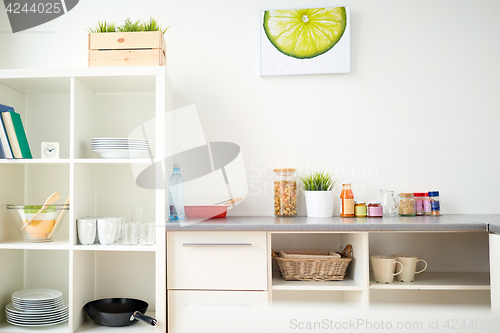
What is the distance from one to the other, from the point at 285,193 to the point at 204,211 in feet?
1.47

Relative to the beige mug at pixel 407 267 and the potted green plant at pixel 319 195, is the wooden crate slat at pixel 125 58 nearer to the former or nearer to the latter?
the potted green plant at pixel 319 195

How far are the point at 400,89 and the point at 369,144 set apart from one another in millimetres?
358

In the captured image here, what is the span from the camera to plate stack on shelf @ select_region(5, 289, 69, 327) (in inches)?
72.7

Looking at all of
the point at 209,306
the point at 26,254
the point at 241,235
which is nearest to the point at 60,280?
the point at 26,254

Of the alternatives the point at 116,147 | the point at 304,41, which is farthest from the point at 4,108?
the point at 304,41

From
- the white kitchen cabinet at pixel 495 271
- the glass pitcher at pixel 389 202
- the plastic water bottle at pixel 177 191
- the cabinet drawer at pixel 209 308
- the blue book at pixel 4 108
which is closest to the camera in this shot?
the white kitchen cabinet at pixel 495 271

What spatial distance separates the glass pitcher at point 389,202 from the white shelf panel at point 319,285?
46 cm

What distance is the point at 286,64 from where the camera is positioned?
7.26 feet

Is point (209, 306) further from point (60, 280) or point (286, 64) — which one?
point (286, 64)

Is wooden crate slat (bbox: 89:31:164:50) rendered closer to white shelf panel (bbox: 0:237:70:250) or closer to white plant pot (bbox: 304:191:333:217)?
white shelf panel (bbox: 0:237:70:250)

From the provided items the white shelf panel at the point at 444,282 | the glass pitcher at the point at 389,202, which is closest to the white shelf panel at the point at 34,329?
the white shelf panel at the point at 444,282

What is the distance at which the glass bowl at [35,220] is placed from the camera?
1883 mm

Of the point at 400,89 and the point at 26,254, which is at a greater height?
the point at 400,89

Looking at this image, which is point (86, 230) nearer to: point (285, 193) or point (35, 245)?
point (35, 245)
